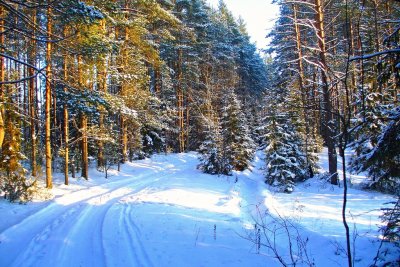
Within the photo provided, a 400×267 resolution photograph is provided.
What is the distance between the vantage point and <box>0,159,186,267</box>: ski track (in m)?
5.94

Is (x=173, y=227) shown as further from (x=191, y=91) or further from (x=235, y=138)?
(x=191, y=91)

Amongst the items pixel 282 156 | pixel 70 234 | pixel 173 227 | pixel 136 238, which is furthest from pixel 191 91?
pixel 136 238

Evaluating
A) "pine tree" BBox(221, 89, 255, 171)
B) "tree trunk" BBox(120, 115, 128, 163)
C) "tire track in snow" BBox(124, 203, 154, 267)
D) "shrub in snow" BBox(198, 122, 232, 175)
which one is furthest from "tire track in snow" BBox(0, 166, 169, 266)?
"pine tree" BBox(221, 89, 255, 171)

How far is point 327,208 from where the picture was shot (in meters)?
9.82

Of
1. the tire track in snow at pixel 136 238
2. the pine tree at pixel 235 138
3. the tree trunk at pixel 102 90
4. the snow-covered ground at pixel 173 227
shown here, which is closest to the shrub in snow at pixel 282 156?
the snow-covered ground at pixel 173 227

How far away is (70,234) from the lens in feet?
24.7

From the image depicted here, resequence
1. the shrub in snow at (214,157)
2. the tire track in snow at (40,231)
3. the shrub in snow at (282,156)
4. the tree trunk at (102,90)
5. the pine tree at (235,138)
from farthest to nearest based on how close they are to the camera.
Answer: the pine tree at (235,138) → the shrub in snow at (214,157) → the tree trunk at (102,90) → the shrub in snow at (282,156) → the tire track in snow at (40,231)

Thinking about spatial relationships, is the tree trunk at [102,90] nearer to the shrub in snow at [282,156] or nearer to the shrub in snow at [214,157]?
the shrub in snow at [214,157]

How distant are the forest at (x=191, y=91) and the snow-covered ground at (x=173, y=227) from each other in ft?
4.21

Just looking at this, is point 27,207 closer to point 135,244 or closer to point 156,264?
point 135,244

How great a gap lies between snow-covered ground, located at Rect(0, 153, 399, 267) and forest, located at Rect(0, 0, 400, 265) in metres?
1.28

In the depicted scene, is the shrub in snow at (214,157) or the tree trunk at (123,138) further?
the tree trunk at (123,138)

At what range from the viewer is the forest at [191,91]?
5.89 m

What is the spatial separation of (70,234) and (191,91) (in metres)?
27.4
